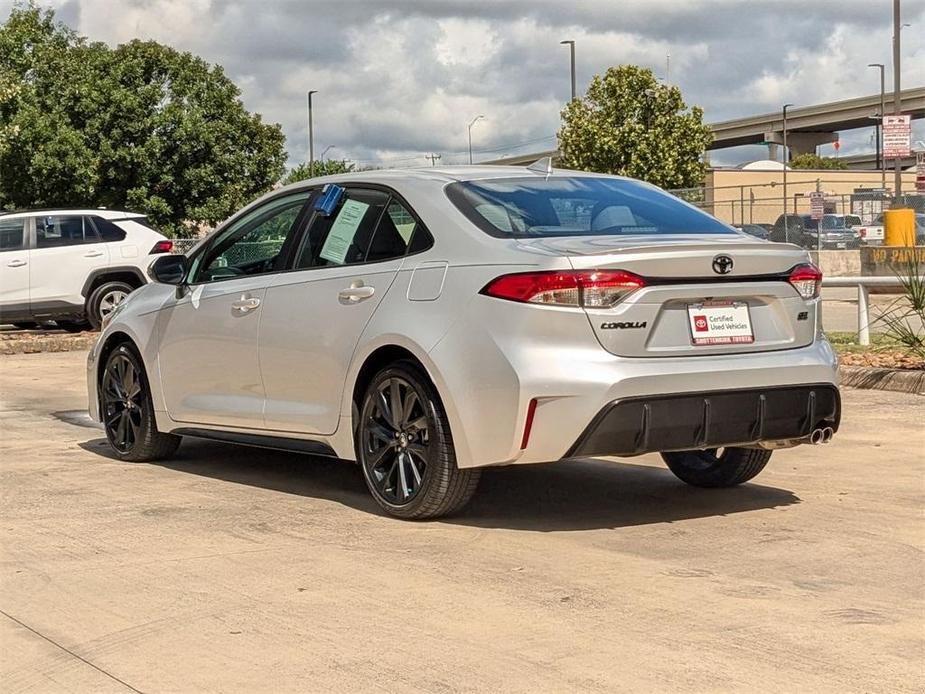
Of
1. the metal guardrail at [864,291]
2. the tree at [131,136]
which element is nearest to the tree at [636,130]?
the tree at [131,136]

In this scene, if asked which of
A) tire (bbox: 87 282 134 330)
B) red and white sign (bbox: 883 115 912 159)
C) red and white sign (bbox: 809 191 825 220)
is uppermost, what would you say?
red and white sign (bbox: 883 115 912 159)

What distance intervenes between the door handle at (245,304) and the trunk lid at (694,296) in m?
1.79

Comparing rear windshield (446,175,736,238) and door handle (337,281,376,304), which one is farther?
door handle (337,281,376,304)

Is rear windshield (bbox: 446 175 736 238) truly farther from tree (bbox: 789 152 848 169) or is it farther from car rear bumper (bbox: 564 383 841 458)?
tree (bbox: 789 152 848 169)

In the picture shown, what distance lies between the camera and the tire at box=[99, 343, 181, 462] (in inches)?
321

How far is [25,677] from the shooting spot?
13.7ft

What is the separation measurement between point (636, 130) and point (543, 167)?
163 ft

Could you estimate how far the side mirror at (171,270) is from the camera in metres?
7.93

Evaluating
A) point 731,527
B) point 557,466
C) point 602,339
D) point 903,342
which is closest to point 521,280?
point 602,339

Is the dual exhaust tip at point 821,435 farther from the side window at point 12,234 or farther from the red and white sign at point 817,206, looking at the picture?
the red and white sign at point 817,206

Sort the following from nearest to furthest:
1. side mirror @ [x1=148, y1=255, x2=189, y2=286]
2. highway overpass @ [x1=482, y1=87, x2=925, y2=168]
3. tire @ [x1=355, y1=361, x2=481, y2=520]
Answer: tire @ [x1=355, y1=361, x2=481, y2=520], side mirror @ [x1=148, y1=255, x2=189, y2=286], highway overpass @ [x1=482, y1=87, x2=925, y2=168]

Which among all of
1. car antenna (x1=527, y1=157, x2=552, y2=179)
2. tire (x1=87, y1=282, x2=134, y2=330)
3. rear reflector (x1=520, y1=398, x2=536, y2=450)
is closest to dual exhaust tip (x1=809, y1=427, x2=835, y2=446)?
rear reflector (x1=520, y1=398, x2=536, y2=450)

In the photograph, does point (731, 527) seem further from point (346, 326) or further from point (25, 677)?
point (25, 677)

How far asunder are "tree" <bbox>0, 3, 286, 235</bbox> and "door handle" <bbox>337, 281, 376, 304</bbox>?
121 feet
